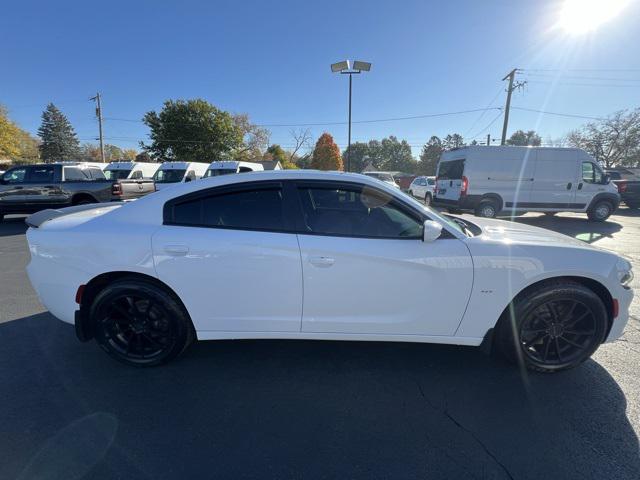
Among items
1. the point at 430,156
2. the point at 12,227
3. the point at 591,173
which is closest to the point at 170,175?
the point at 12,227

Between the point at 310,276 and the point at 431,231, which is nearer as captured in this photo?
the point at 431,231

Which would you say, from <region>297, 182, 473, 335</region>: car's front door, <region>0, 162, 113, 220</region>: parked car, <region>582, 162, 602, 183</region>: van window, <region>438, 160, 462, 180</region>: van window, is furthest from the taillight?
<region>0, 162, 113, 220</region>: parked car

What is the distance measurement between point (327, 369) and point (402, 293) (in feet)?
3.02

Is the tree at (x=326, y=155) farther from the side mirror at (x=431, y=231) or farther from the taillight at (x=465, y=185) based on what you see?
the side mirror at (x=431, y=231)

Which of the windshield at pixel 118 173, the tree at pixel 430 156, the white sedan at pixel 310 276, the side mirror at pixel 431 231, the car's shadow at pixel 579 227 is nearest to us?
the side mirror at pixel 431 231

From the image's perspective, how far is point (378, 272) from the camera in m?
2.40

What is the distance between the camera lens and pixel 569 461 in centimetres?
185

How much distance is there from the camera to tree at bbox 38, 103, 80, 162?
67875mm

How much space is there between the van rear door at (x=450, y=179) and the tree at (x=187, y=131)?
32.9 meters

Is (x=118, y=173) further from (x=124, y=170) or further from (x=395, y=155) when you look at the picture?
(x=395, y=155)

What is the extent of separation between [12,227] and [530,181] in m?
16.2

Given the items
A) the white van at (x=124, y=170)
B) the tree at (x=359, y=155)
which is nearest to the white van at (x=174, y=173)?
the white van at (x=124, y=170)

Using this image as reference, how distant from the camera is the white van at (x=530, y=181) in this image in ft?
34.2

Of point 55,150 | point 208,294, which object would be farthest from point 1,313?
point 55,150
